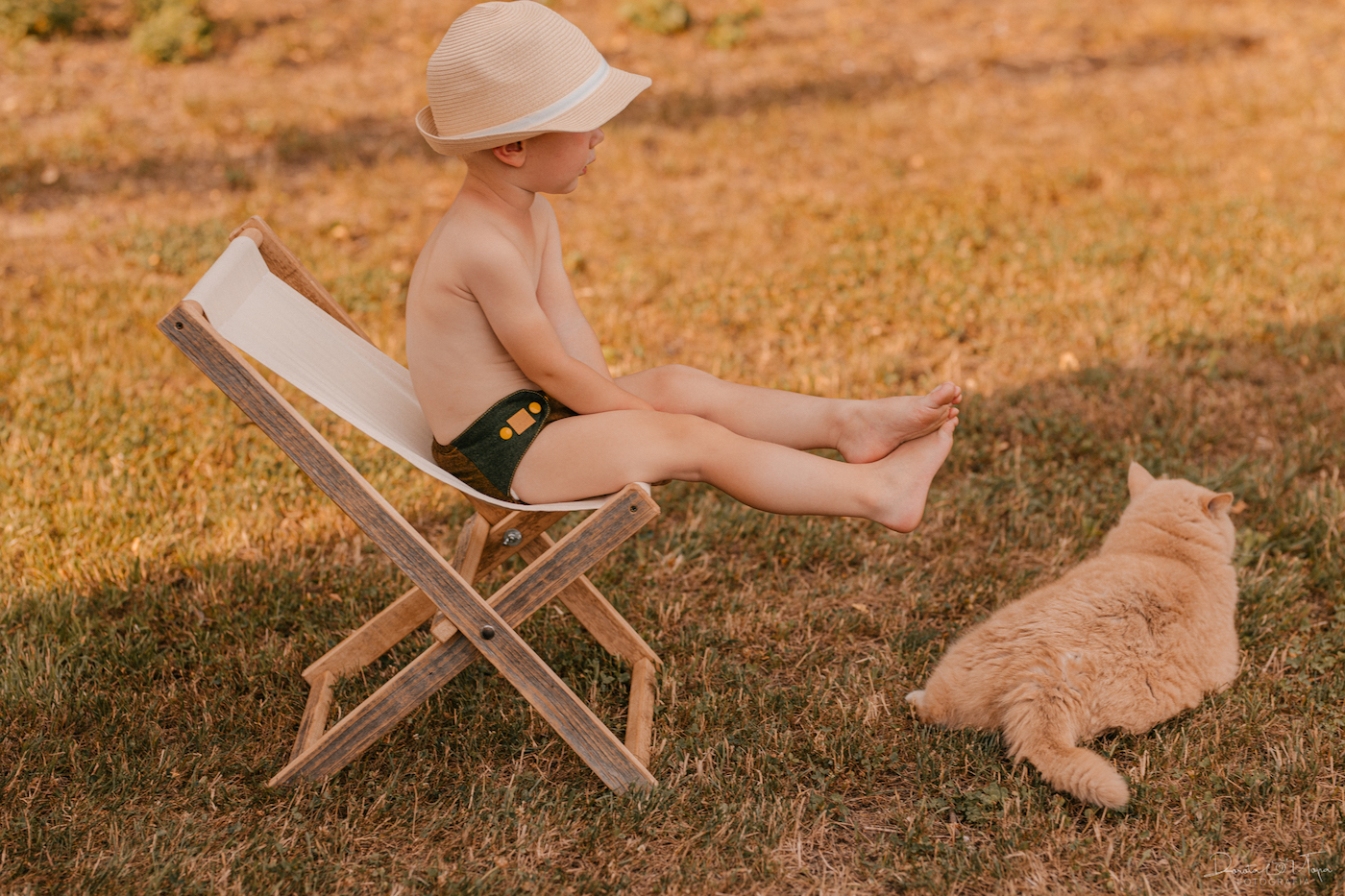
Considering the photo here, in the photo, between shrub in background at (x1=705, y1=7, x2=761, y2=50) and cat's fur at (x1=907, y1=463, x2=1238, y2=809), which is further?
shrub in background at (x1=705, y1=7, x2=761, y2=50)

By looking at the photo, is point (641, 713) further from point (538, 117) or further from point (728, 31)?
point (728, 31)

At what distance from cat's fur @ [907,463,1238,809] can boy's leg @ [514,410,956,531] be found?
42 cm

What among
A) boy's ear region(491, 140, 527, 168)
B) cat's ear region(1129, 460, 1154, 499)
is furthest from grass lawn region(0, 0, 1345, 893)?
boy's ear region(491, 140, 527, 168)

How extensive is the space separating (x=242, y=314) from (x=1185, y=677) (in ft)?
8.19

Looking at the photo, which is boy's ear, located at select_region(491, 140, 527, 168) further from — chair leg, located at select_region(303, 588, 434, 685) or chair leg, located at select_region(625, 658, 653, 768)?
chair leg, located at select_region(625, 658, 653, 768)

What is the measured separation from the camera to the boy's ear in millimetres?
2357

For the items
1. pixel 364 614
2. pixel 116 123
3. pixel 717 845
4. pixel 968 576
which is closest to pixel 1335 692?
pixel 968 576

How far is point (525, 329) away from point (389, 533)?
1.83ft

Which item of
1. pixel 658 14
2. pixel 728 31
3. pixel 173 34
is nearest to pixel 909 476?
pixel 728 31

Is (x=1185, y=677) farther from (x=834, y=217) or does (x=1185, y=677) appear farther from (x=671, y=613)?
(x=834, y=217)

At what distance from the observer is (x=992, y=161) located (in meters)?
6.62

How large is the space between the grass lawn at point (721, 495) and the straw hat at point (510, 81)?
1.50m

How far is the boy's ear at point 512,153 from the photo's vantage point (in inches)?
92.8
